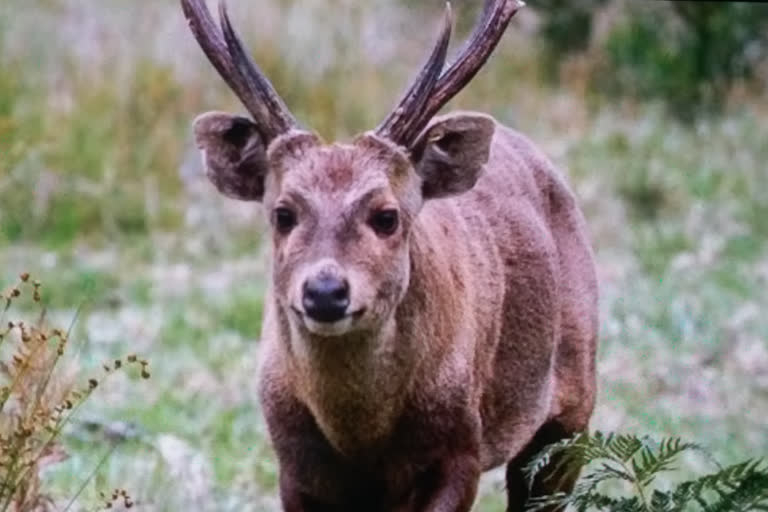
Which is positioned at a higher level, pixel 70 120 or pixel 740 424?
pixel 70 120

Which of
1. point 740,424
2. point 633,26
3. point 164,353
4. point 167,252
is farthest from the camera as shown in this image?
point 633,26

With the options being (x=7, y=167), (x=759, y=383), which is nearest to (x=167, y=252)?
(x=759, y=383)

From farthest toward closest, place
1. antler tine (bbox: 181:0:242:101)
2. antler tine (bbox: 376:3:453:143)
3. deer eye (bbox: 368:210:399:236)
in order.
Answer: antler tine (bbox: 181:0:242:101)
antler tine (bbox: 376:3:453:143)
deer eye (bbox: 368:210:399:236)

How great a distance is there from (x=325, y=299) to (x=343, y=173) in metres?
0.57

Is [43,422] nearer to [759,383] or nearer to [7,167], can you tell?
[7,167]

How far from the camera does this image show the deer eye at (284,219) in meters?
6.58

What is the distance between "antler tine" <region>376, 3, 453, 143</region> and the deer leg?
1.83 m

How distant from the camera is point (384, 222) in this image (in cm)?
660

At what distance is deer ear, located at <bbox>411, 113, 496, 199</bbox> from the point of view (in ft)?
22.8

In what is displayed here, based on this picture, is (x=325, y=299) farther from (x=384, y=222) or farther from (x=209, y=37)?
(x=209, y=37)

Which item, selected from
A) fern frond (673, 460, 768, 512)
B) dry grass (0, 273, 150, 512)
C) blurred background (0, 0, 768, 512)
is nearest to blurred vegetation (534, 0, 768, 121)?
blurred background (0, 0, 768, 512)

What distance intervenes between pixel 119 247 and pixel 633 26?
5.85 metres

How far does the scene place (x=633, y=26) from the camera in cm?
1877

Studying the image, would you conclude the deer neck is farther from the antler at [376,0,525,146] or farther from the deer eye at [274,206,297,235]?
the antler at [376,0,525,146]
